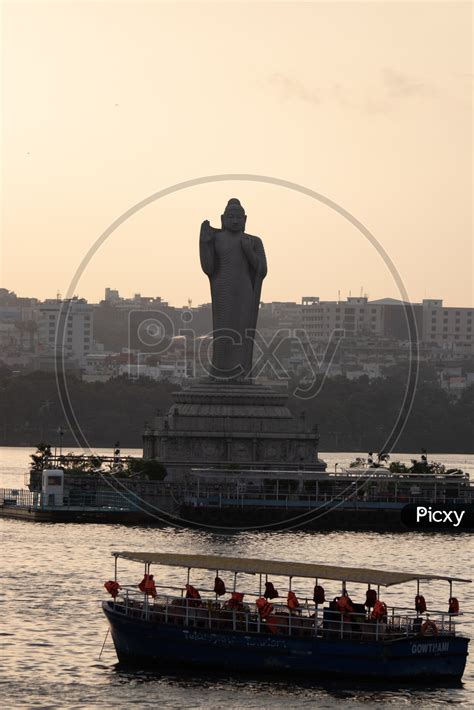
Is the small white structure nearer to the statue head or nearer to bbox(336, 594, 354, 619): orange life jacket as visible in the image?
the statue head

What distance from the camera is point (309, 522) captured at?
270ft

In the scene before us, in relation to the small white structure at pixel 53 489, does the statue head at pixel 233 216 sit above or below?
above

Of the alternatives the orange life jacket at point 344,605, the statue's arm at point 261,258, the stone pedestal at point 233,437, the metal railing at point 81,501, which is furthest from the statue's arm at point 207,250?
the orange life jacket at point 344,605

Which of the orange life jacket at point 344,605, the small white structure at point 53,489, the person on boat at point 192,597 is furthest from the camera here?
the small white structure at point 53,489

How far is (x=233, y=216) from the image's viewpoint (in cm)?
9494

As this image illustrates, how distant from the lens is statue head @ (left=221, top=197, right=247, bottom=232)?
94688mm

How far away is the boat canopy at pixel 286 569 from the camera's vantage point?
46.0 m

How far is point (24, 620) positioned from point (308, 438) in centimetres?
3851

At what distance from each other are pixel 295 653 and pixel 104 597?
1167cm

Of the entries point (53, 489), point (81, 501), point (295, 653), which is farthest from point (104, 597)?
point (81, 501)

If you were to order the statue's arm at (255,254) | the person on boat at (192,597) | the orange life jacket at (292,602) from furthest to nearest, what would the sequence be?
the statue's arm at (255,254) → the person on boat at (192,597) → the orange life jacket at (292,602)

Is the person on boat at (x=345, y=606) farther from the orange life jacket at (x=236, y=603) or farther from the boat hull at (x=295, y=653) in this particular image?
the orange life jacket at (x=236, y=603)

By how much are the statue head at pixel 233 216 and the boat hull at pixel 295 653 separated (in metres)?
49.1

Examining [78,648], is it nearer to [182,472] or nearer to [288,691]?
[288,691]
